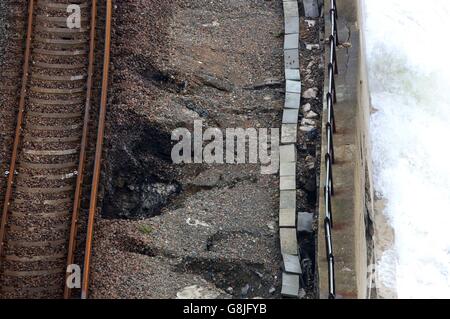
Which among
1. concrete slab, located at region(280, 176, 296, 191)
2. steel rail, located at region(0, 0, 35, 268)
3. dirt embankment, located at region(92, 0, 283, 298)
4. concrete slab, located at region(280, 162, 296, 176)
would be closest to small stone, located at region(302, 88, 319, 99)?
dirt embankment, located at region(92, 0, 283, 298)

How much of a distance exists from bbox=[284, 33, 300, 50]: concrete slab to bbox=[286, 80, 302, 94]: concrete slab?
0.84 metres

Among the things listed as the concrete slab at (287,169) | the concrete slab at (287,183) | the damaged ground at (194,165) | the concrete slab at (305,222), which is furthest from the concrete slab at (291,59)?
the concrete slab at (305,222)

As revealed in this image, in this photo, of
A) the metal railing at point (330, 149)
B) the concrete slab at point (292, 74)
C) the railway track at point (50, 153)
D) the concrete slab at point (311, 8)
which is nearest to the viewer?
the metal railing at point (330, 149)

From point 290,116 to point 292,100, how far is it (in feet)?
1.10

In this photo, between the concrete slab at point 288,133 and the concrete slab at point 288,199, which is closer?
the concrete slab at point 288,199

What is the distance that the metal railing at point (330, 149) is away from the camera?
8766 millimetres

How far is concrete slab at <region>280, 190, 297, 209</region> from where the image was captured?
9.91 meters

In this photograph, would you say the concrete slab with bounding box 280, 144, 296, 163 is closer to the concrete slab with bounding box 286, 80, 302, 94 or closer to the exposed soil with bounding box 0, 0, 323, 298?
the exposed soil with bounding box 0, 0, 323, 298

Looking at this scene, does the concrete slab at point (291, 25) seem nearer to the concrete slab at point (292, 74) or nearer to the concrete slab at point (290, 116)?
the concrete slab at point (292, 74)

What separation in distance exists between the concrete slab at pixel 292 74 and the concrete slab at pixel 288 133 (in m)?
0.99

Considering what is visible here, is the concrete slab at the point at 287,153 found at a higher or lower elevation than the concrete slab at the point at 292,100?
lower

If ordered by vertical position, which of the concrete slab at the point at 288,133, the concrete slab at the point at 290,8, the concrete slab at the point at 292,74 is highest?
the concrete slab at the point at 290,8
